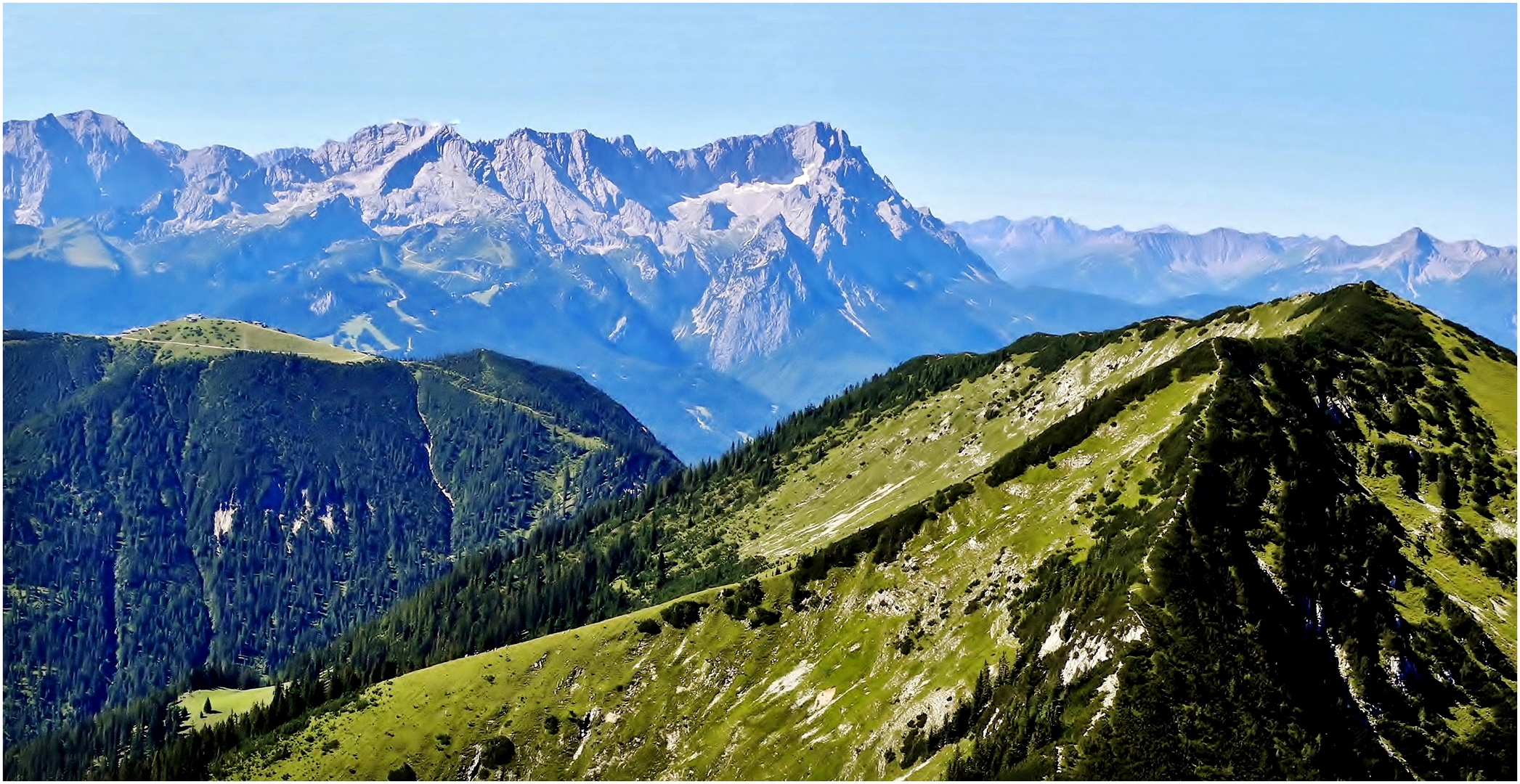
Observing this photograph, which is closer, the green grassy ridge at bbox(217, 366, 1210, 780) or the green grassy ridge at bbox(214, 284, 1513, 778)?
the green grassy ridge at bbox(214, 284, 1513, 778)

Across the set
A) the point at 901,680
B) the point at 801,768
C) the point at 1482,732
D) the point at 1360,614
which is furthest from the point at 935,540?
the point at 1482,732

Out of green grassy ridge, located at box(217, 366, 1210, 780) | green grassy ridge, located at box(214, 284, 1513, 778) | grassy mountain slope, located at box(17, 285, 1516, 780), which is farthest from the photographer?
green grassy ridge, located at box(217, 366, 1210, 780)

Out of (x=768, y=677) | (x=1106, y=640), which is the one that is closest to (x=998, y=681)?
(x=1106, y=640)

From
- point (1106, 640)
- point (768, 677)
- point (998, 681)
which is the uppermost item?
point (768, 677)

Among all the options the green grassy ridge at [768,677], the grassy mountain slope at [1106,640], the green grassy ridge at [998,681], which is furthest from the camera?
the green grassy ridge at [768,677]

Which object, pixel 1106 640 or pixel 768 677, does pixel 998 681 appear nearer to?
pixel 1106 640

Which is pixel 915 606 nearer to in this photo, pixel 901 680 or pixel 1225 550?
pixel 901 680

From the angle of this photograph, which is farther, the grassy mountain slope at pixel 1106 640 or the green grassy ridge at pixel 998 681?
the grassy mountain slope at pixel 1106 640

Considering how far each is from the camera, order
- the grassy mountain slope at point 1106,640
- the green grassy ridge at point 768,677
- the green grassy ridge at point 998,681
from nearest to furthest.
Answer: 1. the green grassy ridge at point 998,681
2. the grassy mountain slope at point 1106,640
3. the green grassy ridge at point 768,677

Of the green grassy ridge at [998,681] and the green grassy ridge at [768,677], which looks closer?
the green grassy ridge at [998,681]

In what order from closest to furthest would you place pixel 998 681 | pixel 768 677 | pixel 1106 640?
pixel 1106 640 → pixel 998 681 → pixel 768 677

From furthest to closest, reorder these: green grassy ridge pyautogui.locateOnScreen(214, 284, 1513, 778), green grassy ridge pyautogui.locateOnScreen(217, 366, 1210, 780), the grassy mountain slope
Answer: green grassy ridge pyautogui.locateOnScreen(217, 366, 1210, 780) → the grassy mountain slope → green grassy ridge pyautogui.locateOnScreen(214, 284, 1513, 778)

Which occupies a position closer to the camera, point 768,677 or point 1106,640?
point 1106,640

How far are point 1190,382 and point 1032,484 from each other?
113 ft
